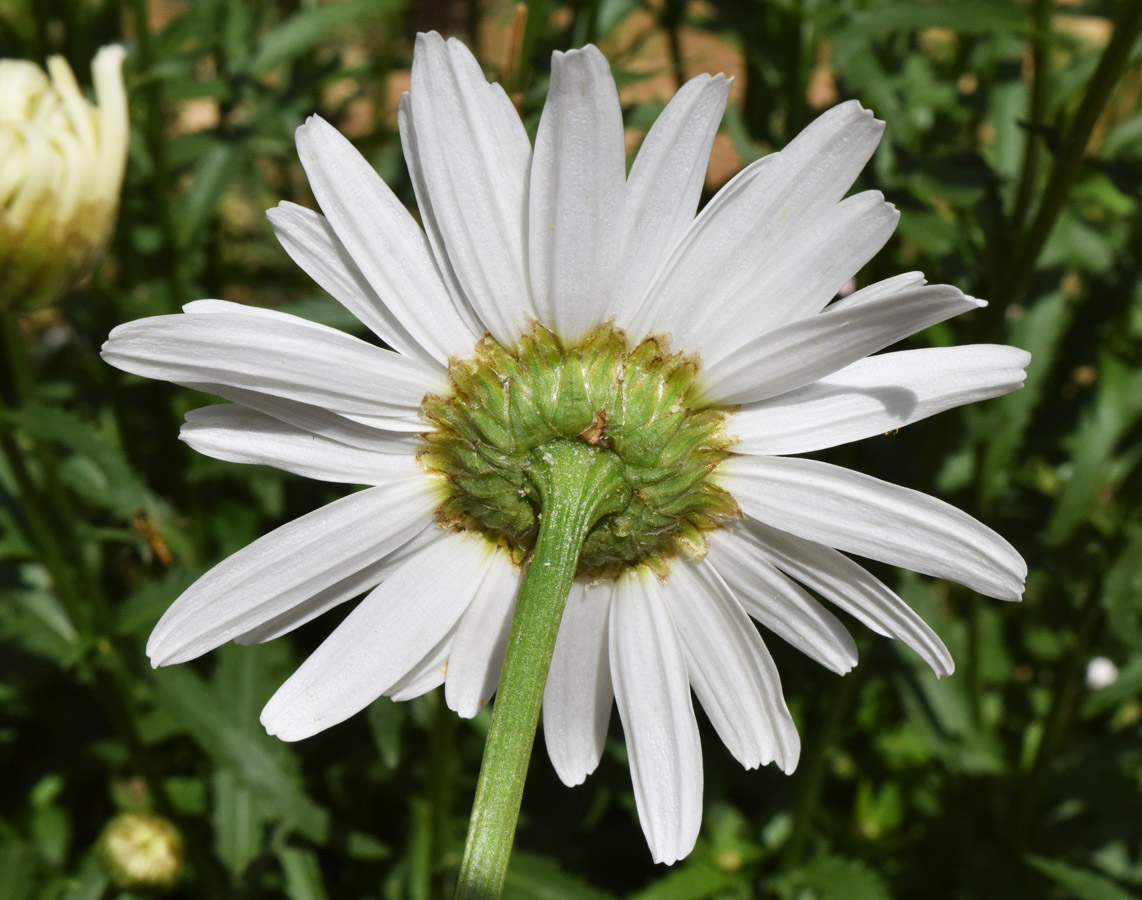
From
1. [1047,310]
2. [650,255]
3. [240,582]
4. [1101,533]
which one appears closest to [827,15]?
[1047,310]

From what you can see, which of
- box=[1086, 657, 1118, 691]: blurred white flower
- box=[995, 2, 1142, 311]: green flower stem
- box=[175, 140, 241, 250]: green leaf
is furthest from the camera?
box=[1086, 657, 1118, 691]: blurred white flower

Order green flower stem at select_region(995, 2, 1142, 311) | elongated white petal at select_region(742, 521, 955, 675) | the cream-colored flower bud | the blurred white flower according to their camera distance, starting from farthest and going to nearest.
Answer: the blurred white flower, green flower stem at select_region(995, 2, 1142, 311), the cream-colored flower bud, elongated white petal at select_region(742, 521, 955, 675)

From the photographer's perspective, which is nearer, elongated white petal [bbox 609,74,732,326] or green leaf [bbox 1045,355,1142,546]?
elongated white petal [bbox 609,74,732,326]

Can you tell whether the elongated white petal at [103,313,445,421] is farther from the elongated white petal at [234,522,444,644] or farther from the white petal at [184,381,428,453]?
the elongated white petal at [234,522,444,644]

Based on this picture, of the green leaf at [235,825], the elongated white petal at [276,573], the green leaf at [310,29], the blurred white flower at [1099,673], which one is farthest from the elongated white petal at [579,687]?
the blurred white flower at [1099,673]

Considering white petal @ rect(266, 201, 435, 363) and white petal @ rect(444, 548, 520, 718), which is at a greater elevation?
white petal @ rect(266, 201, 435, 363)

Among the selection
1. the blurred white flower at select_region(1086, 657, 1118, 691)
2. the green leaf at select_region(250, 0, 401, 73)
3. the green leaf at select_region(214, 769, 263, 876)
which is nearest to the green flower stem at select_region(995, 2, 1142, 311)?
the green leaf at select_region(250, 0, 401, 73)

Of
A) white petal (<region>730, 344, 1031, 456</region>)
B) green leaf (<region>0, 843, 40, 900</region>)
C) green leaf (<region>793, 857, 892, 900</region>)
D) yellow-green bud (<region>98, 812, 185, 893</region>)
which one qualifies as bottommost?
green leaf (<region>0, 843, 40, 900</region>)

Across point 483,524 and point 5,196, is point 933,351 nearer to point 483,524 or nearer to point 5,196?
point 483,524
